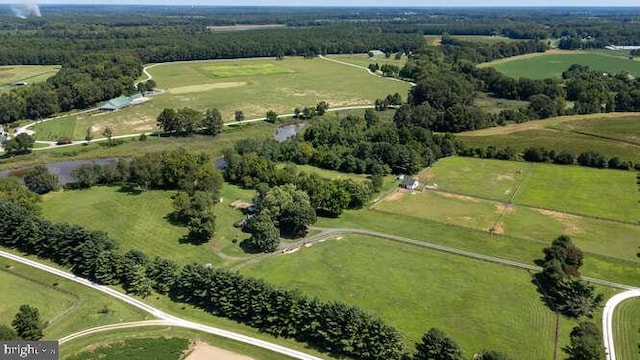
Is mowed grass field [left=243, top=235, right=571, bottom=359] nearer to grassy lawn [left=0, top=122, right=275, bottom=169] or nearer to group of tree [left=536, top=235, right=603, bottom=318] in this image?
group of tree [left=536, top=235, right=603, bottom=318]

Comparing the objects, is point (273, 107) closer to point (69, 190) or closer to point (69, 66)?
point (69, 190)

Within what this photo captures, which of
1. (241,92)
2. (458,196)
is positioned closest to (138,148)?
(241,92)

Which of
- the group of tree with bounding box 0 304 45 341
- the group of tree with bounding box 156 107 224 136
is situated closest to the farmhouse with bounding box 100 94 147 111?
the group of tree with bounding box 156 107 224 136

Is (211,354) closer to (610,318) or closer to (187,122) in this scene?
(610,318)

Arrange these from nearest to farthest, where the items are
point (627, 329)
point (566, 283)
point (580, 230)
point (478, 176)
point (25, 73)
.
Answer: point (627, 329) < point (566, 283) < point (580, 230) < point (478, 176) < point (25, 73)

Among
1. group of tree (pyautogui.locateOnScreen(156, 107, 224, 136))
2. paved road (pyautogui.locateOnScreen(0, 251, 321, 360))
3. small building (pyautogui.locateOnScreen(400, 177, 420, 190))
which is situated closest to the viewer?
paved road (pyautogui.locateOnScreen(0, 251, 321, 360))

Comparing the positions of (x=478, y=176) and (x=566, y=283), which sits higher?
(x=566, y=283)

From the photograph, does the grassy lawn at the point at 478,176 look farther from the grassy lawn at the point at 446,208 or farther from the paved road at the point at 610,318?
the paved road at the point at 610,318
